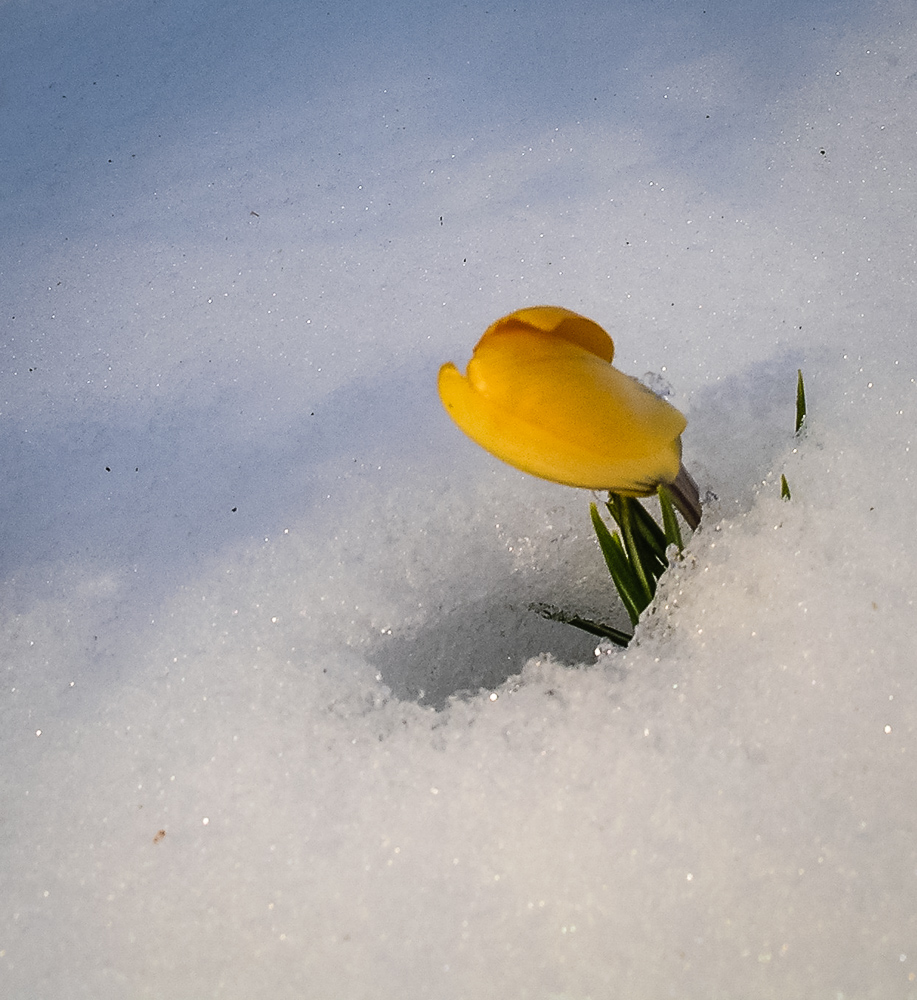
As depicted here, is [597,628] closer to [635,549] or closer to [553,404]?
[635,549]

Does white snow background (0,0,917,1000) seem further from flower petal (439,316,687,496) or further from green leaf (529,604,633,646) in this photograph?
flower petal (439,316,687,496)

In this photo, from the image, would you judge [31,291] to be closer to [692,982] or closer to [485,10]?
[485,10]

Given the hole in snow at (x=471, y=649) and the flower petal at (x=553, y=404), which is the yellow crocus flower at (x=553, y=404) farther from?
the hole in snow at (x=471, y=649)

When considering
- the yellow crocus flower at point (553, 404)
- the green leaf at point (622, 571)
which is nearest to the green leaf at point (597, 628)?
the green leaf at point (622, 571)

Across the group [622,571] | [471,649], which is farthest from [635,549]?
[471,649]

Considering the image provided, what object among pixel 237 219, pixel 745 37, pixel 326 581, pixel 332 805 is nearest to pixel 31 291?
pixel 237 219

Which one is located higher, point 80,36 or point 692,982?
point 80,36
